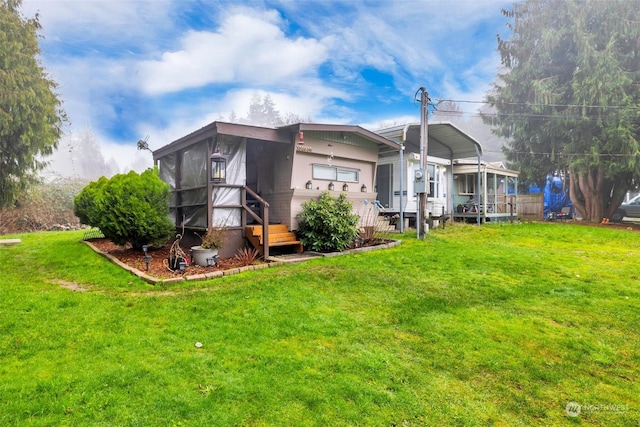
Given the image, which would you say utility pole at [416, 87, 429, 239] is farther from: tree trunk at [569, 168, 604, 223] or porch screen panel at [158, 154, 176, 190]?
tree trunk at [569, 168, 604, 223]

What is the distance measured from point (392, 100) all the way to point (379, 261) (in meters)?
21.1

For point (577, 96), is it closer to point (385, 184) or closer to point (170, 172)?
point (385, 184)

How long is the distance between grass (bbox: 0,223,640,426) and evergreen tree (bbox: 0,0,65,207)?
1038 cm

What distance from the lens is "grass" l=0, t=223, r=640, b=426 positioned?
8.36ft

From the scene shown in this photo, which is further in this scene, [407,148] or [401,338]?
[407,148]

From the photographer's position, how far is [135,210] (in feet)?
23.9

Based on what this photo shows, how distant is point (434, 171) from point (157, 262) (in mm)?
11716

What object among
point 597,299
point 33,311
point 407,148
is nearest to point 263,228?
point 33,311

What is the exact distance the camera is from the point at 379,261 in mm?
7414

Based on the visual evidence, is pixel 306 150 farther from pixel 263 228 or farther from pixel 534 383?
pixel 534 383

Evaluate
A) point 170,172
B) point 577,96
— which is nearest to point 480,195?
point 577,96

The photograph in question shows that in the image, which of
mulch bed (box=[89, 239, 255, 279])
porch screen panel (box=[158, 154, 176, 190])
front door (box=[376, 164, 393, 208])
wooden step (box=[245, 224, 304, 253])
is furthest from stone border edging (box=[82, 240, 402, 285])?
front door (box=[376, 164, 393, 208])
